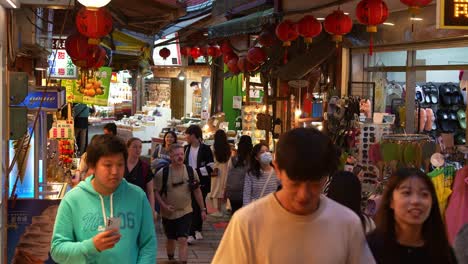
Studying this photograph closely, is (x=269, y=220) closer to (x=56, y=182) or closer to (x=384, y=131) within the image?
(x=384, y=131)

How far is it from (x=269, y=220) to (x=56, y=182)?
9611 millimetres

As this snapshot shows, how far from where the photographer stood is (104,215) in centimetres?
427

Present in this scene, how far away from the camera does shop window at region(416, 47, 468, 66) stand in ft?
35.7

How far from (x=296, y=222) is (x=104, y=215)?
6.52 ft

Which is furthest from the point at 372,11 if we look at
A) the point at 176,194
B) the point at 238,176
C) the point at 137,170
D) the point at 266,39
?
the point at 266,39

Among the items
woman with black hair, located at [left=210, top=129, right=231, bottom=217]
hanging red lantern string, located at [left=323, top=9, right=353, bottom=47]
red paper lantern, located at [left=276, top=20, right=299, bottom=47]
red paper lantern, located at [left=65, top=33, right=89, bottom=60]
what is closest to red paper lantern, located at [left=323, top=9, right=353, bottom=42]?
hanging red lantern string, located at [left=323, top=9, right=353, bottom=47]

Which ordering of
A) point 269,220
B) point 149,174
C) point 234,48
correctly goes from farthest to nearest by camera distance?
point 234,48, point 149,174, point 269,220

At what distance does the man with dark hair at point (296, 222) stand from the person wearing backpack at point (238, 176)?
300 inches

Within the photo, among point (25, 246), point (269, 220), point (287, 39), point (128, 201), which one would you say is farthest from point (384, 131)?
point (269, 220)

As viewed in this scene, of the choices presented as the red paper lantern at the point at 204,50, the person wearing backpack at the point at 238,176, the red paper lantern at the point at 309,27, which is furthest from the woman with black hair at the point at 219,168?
the red paper lantern at the point at 204,50

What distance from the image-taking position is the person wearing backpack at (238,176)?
34.0 ft

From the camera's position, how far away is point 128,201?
4.37 metres

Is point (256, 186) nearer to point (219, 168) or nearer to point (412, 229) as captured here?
point (219, 168)

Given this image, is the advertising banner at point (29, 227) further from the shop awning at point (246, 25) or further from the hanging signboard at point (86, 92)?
the hanging signboard at point (86, 92)
